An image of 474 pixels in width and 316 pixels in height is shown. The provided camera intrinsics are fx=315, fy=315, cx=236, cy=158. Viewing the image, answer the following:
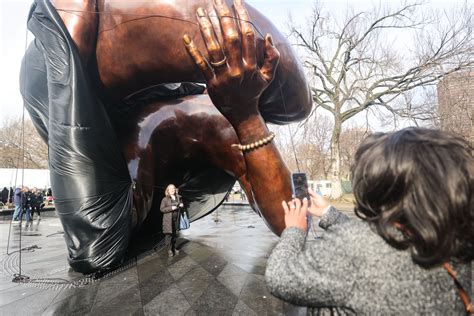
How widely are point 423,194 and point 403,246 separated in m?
0.18

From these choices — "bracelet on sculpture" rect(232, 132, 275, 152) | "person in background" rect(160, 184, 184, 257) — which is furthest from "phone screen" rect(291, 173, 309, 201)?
"person in background" rect(160, 184, 184, 257)

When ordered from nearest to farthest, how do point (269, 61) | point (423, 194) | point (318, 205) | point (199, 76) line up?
point (423, 194) < point (318, 205) < point (269, 61) < point (199, 76)

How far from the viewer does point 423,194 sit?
0.99 meters

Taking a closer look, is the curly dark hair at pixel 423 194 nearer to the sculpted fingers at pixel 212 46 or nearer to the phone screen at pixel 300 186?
the phone screen at pixel 300 186

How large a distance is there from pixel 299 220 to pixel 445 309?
553mm

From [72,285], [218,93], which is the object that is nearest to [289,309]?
[218,93]

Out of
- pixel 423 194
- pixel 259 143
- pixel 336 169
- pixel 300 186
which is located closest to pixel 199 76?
pixel 259 143

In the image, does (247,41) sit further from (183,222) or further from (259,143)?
(183,222)

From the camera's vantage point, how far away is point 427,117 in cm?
1591

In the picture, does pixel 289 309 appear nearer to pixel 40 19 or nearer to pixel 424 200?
pixel 424 200

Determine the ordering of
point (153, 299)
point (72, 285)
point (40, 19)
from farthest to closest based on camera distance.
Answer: point (72, 285) < point (40, 19) < point (153, 299)

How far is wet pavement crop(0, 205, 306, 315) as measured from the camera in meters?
2.92

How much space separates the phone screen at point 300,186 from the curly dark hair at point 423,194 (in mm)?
874

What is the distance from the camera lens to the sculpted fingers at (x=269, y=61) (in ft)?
10.4
